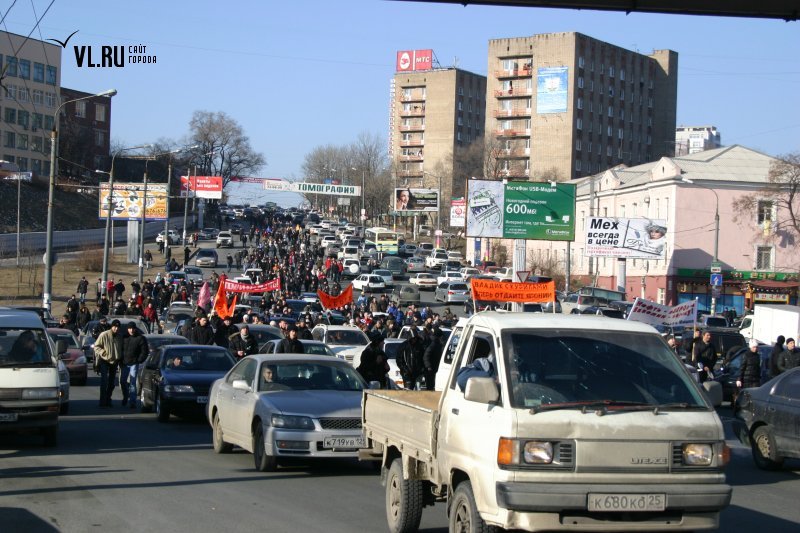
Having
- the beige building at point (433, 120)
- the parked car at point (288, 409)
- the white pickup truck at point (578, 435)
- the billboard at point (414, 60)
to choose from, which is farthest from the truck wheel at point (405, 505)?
the billboard at point (414, 60)

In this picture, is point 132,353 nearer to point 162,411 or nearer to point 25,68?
point 162,411

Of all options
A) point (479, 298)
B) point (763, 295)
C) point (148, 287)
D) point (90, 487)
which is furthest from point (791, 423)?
point (763, 295)

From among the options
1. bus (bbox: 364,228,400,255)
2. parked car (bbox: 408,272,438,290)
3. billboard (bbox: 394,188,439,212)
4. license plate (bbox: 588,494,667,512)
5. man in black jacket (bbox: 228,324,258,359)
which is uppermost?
billboard (bbox: 394,188,439,212)

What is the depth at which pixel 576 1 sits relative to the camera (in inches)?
554

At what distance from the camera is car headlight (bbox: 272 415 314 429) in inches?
468

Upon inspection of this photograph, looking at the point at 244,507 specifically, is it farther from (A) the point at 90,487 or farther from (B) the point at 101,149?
(B) the point at 101,149

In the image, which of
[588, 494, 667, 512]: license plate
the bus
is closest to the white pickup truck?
[588, 494, 667, 512]: license plate

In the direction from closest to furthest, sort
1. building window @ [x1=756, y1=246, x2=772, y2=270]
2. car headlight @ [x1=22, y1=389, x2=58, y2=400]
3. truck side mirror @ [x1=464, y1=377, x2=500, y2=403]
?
truck side mirror @ [x1=464, y1=377, x2=500, y2=403] < car headlight @ [x1=22, y1=389, x2=58, y2=400] < building window @ [x1=756, y1=246, x2=772, y2=270]

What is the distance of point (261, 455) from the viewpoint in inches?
484

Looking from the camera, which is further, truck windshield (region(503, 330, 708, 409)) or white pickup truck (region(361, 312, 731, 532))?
truck windshield (region(503, 330, 708, 409))

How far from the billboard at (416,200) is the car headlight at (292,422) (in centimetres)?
8912

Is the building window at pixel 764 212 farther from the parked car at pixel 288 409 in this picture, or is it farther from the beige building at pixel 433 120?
the beige building at pixel 433 120

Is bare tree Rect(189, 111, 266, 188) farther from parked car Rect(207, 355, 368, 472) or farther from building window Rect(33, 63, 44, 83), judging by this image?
parked car Rect(207, 355, 368, 472)

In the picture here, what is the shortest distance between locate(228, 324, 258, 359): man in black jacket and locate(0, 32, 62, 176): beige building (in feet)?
236
